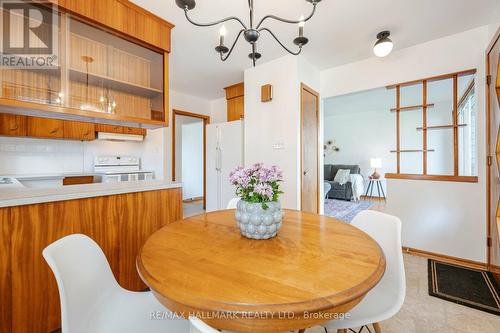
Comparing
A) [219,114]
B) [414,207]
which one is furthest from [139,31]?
[414,207]

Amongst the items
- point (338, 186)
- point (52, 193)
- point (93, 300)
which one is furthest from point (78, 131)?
point (338, 186)

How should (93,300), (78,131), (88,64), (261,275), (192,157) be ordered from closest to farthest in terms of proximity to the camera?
(261,275), (93,300), (88,64), (78,131), (192,157)

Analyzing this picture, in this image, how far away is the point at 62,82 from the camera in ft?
5.57

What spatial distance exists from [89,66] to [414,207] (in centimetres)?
362

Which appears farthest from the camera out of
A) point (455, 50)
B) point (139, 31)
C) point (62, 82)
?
point (455, 50)

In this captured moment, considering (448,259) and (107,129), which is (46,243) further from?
(448,259)

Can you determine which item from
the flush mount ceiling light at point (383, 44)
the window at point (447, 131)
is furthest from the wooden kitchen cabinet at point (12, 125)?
the window at point (447, 131)

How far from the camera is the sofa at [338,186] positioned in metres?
5.70

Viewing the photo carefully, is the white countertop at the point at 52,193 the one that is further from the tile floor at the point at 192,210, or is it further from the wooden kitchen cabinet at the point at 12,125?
the tile floor at the point at 192,210

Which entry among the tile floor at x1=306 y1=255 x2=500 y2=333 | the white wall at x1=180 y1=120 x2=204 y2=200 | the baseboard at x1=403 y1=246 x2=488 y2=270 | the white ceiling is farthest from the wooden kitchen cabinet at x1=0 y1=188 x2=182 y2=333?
the white wall at x1=180 y1=120 x2=204 y2=200

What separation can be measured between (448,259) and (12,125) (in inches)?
209

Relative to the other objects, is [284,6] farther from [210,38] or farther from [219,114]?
[219,114]

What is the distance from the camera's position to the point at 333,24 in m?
2.20

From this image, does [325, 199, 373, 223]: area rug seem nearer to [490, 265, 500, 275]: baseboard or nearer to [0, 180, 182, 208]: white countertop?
[490, 265, 500, 275]: baseboard
